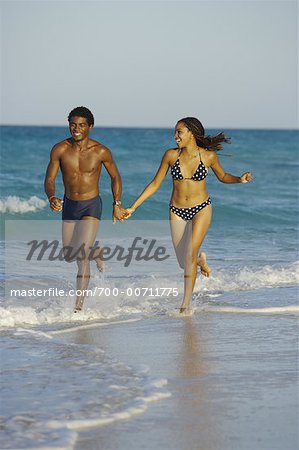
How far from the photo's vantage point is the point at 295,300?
1020 cm

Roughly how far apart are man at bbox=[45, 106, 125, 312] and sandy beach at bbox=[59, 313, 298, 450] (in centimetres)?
83

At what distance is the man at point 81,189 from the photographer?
927 cm

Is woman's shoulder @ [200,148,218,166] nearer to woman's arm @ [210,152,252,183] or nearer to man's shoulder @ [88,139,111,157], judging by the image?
woman's arm @ [210,152,252,183]

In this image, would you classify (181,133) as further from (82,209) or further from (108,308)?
(108,308)

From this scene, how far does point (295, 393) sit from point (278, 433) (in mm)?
781

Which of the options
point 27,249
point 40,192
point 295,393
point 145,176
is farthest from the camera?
point 145,176

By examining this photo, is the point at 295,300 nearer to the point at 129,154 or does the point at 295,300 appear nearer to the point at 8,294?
the point at 8,294

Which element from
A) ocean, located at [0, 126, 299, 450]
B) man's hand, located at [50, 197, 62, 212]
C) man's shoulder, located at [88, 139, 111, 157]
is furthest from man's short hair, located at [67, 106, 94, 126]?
ocean, located at [0, 126, 299, 450]

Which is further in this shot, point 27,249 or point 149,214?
point 149,214

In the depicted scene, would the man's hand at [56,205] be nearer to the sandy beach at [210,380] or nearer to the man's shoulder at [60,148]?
the man's shoulder at [60,148]

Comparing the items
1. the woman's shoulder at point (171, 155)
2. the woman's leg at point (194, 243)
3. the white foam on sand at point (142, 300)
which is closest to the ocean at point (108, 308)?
the white foam on sand at point (142, 300)

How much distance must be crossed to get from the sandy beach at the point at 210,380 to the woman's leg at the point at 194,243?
261 millimetres

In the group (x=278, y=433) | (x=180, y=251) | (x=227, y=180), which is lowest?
(x=278, y=433)

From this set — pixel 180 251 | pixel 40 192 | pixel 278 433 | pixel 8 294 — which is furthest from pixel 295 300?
pixel 40 192
